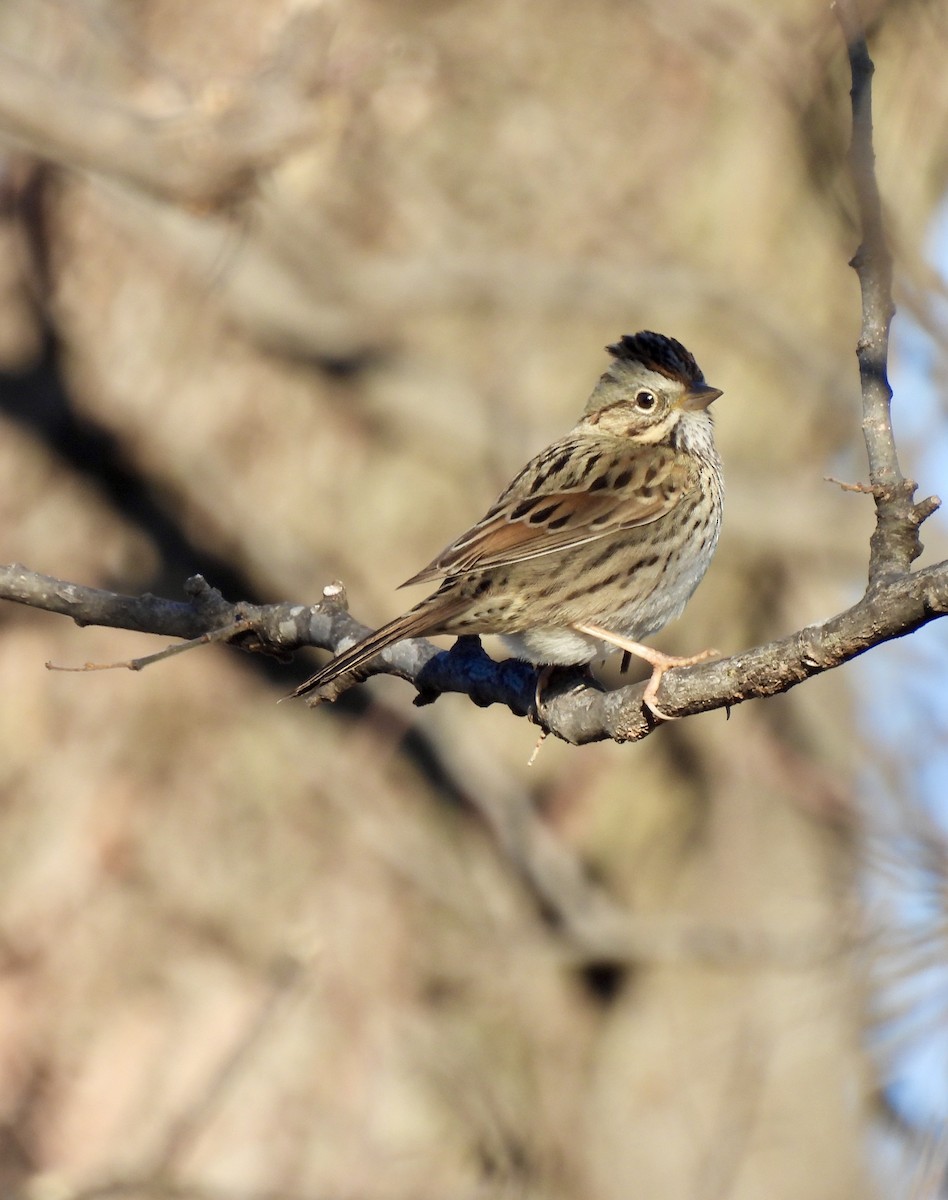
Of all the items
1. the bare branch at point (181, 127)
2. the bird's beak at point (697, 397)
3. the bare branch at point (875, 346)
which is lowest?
the bare branch at point (875, 346)

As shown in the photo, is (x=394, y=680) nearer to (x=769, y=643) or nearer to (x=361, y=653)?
(x=361, y=653)

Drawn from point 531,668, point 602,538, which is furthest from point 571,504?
point 531,668

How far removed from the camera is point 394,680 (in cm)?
873

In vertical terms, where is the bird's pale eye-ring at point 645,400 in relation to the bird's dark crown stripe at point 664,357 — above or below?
below

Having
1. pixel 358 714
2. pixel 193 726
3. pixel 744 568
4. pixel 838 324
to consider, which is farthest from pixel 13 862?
pixel 838 324

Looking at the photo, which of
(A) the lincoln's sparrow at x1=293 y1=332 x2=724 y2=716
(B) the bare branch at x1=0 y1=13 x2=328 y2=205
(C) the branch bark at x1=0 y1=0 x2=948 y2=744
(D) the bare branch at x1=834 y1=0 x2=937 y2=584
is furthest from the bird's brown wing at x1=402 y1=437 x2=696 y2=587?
(B) the bare branch at x1=0 y1=13 x2=328 y2=205

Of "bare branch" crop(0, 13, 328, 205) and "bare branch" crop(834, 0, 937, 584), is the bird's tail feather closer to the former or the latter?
"bare branch" crop(834, 0, 937, 584)

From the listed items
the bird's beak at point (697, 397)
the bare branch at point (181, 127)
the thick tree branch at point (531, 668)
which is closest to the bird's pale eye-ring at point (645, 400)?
the bird's beak at point (697, 397)

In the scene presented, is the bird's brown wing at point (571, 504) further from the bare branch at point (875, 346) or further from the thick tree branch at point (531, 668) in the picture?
the bare branch at point (875, 346)

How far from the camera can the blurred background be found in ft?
27.4

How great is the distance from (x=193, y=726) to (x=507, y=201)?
3.46 metres

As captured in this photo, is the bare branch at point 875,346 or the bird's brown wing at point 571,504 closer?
the bare branch at point 875,346

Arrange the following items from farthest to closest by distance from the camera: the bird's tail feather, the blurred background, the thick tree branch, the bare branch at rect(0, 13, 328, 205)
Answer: the blurred background, the bare branch at rect(0, 13, 328, 205), the bird's tail feather, the thick tree branch

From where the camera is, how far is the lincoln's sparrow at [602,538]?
5000 millimetres
